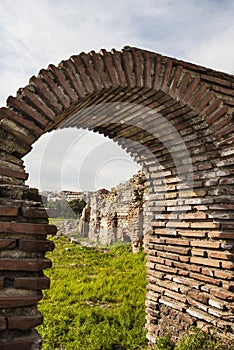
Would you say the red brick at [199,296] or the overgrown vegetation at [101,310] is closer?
the red brick at [199,296]

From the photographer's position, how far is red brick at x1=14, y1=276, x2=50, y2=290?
90.0 inches

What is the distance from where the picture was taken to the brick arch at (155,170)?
7.79ft

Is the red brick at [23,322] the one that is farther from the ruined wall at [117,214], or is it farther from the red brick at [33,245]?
the ruined wall at [117,214]

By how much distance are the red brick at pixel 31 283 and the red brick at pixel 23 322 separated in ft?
0.61

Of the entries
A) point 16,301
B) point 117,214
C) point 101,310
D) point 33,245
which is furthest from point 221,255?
point 117,214

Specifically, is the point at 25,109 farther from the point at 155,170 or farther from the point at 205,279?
the point at 205,279

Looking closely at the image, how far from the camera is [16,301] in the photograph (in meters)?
2.23

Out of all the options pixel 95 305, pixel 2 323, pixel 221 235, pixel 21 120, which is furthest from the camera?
pixel 95 305

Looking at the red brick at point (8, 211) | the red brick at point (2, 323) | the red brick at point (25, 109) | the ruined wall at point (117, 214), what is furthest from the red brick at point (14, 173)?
the ruined wall at point (117, 214)

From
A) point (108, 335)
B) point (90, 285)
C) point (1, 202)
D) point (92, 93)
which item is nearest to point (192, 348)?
point (108, 335)

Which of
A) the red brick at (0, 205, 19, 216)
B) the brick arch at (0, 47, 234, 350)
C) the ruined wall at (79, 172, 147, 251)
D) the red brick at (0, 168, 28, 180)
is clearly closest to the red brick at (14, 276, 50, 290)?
the brick arch at (0, 47, 234, 350)

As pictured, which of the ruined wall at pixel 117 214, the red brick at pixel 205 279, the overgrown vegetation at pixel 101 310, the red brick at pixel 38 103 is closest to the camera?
the red brick at pixel 38 103

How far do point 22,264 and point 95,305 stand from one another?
3898mm

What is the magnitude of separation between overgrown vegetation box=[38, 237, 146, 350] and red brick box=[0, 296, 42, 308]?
7.21 ft
